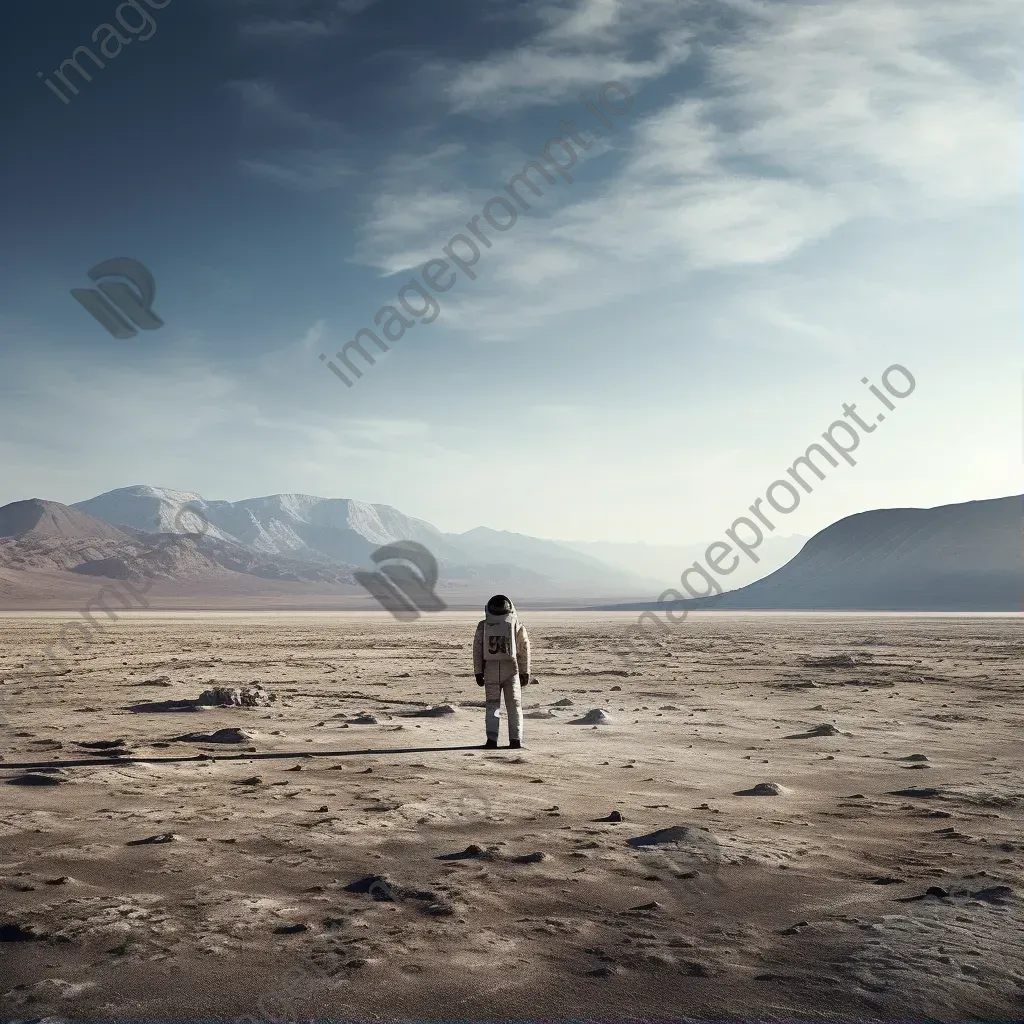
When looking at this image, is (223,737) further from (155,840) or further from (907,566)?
(907,566)

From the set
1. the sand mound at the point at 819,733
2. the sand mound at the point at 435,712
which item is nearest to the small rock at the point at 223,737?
the sand mound at the point at 435,712

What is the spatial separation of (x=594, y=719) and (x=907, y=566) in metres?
117

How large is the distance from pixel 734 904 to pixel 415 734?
21.0ft

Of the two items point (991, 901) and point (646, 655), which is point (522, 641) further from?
point (646, 655)

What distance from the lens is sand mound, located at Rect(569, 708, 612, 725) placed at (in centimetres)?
1116

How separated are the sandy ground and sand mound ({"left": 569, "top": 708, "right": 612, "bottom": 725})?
308mm

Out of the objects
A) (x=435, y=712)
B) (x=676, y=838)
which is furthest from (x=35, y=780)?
(x=435, y=712)

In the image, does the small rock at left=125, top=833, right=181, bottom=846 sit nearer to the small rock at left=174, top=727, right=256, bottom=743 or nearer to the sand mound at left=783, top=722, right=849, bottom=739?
the small rock at left=174, top=727, right=256, bottom=743

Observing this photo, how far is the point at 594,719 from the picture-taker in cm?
1124

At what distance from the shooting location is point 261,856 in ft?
16.6

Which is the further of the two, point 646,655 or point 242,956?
point 646,655

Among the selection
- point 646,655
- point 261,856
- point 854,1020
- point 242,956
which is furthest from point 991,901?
point 646,655

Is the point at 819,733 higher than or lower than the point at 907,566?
lower

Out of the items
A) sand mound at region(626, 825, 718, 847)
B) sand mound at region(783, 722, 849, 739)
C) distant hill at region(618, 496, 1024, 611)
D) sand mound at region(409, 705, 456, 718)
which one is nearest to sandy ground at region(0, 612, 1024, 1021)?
sand mound at region(626, 825, 718, 847)
